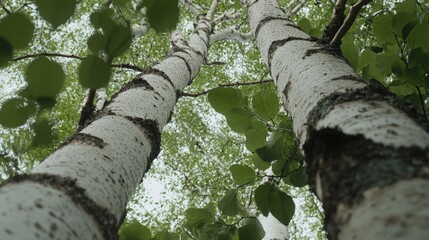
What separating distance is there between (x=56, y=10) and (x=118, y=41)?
0.35 ft

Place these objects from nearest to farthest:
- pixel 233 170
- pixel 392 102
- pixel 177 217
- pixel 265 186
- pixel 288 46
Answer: pixel 392 102 → pixel 288 46 → pixel 265 186 → pixel 233 170 → pixel 177 217

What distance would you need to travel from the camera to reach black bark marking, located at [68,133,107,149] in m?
1.07

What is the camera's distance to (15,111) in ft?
2.27

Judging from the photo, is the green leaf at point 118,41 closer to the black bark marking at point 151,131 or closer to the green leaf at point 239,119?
the black bark marking at point 151,131

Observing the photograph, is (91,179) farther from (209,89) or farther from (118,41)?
(209,89)

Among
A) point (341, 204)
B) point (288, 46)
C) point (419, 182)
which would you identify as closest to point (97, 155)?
point (341, 204)

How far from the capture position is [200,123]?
912 centimetres

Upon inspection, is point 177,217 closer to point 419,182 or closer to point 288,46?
point 288,46

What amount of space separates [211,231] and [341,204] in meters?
1.39

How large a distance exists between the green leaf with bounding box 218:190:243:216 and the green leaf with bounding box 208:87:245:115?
0.44 m

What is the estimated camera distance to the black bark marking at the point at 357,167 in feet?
1.89

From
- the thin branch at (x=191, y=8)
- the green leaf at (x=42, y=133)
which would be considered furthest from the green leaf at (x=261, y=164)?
the thin branch at (x=191, y=8)

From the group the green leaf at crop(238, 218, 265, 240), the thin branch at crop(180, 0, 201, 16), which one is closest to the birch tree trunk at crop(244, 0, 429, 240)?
the green leaf at crop(238, 218, 265, 240)

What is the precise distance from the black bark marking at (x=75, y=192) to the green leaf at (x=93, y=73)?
277 millimetres
